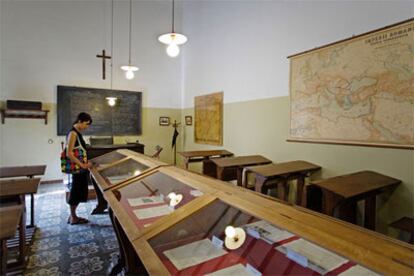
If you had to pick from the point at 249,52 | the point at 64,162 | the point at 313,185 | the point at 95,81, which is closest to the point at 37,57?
the point at 95,81

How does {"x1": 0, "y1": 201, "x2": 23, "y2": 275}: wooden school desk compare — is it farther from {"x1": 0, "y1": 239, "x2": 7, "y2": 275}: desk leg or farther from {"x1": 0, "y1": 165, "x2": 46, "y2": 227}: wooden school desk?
{"x1": 0, "y1": 165, "x2": 46, "y2": 227}: wooden school desk

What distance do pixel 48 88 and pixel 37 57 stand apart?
2.32 ft

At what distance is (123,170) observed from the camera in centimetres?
258

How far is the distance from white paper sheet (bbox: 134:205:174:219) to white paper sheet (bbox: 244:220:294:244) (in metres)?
0.55

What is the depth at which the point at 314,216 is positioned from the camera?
3.33 ft

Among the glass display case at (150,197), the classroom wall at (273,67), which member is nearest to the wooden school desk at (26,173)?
the glass display case at (150,197)

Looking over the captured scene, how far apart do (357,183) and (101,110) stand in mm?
5888

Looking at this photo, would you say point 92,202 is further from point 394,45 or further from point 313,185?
point 394,45


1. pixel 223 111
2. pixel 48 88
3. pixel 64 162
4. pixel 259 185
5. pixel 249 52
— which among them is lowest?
pixel 259 185

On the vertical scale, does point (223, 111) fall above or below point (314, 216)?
above

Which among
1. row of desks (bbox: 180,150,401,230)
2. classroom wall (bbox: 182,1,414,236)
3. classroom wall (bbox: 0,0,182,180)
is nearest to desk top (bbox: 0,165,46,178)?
row of desks (bbox: 180,150,401,230)

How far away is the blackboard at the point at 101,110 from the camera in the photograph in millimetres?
5957

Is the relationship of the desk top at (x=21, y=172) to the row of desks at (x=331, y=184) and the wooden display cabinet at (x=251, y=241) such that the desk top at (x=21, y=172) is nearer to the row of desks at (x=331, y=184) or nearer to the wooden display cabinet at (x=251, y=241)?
the wooden display cabinet at (x=251, y=241)

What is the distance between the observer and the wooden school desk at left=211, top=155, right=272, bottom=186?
365cm
